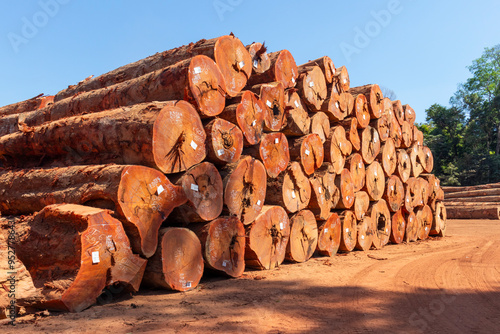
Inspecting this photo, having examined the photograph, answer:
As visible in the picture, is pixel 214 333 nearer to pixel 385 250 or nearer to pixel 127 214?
pixel 127 214

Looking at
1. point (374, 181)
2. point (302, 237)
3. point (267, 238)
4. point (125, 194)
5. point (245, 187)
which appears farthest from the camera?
point (374, 181)

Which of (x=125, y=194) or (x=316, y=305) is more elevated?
(x=125, y=194)

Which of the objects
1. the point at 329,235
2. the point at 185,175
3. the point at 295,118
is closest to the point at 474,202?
the point at 329,235

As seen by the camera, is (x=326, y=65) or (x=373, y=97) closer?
(x=326, y=65)

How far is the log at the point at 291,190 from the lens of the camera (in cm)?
588

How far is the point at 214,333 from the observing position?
3068 mm

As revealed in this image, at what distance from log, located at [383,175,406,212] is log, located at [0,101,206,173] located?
17.3 ft

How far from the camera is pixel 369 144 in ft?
26.6

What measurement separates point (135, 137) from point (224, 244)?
5.64 feet

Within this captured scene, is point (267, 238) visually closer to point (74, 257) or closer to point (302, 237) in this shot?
point (302, 237)

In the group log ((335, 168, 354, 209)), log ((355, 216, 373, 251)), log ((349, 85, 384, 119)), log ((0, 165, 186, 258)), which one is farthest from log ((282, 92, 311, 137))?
log ((0, 165, 186, 258))

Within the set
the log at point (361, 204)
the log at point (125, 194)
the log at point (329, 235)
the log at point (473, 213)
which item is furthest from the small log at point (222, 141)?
the log at point (473, 213)

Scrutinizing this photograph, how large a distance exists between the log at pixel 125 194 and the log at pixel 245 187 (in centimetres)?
81

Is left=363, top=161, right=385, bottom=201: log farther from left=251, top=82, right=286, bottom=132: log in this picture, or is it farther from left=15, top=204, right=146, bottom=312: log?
left=15, top=204, right=146, bottom=312: log
